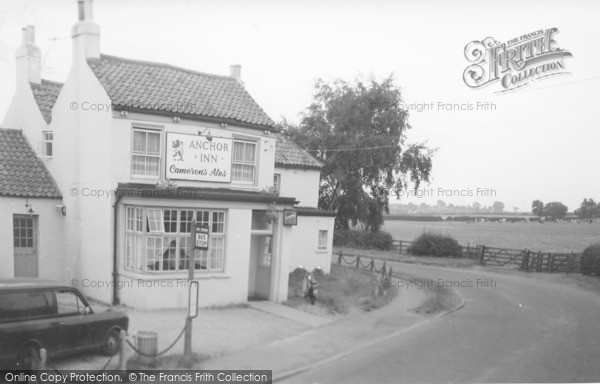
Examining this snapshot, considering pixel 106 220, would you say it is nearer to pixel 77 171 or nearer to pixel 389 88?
pixel 77 171

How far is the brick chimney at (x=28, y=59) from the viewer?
18.0 metres

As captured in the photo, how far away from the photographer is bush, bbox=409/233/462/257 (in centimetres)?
3612

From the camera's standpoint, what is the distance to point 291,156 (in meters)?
25.0

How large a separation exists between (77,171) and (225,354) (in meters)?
8.14

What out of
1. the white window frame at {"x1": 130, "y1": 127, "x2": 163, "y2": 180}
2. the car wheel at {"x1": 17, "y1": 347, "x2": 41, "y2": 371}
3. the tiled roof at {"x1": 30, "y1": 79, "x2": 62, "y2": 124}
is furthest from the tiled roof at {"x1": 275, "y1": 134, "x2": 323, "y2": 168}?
the car wheel at {"x1": 17, "y1": 347, "x2": 41, "y2": 371}

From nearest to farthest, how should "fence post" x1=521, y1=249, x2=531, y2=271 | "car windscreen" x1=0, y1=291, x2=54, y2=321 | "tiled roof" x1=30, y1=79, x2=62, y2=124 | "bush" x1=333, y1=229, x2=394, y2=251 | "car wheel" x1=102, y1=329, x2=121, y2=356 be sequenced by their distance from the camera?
1. "car windscreen" x1=0, y1=291, x2=54, y2=321
2. "car wheel" x1=102, y1=329, x2=121, y2=356
3. "tiled roof" x1=30, y1=79, x2=62, y2=124
4. "fence post" x1=521, y1=249, x2=531, y2=271
5. "bush" x1=333, y1=229, x2=394, y2=251

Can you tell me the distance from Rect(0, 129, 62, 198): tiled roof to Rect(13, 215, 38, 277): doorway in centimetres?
84

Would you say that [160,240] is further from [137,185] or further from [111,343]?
[111,343]

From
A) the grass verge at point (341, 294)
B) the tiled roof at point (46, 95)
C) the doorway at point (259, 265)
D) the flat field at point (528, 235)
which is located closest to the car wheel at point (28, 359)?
the grass verge at point (341, 294)

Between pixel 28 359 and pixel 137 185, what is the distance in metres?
6.64

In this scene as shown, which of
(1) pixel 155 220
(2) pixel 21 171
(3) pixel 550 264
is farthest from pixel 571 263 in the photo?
(2) pixel 21 171

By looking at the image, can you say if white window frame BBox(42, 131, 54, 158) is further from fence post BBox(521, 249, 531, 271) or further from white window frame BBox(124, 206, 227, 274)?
fence post BBox(521, 249, 531, 271)

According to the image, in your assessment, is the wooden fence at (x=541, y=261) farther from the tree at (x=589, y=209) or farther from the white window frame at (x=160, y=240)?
the white window frame at (x=160, y=240)

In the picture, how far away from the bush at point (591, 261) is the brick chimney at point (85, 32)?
26.8 meters
